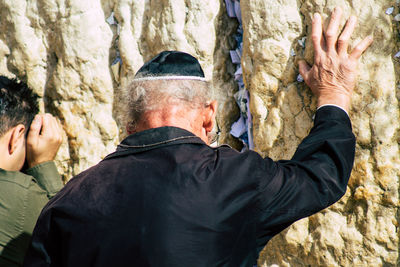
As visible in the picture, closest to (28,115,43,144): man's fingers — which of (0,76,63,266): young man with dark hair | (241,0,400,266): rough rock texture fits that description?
(0,76,63,266): young man with dark hair

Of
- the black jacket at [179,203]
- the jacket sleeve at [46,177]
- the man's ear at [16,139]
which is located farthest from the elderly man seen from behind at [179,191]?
the jacket sleeve at [46,177]

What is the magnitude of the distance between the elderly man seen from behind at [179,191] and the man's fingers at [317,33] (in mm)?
350

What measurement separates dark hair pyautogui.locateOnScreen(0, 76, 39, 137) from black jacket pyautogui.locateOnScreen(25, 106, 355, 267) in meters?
0.65

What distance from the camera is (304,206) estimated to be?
1522 millimetres

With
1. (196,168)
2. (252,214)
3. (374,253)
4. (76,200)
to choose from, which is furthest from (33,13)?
(374,253)

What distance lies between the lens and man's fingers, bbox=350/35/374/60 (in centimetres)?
182

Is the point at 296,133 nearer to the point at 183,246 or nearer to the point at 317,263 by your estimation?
the point at 317,263

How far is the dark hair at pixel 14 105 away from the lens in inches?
78.5

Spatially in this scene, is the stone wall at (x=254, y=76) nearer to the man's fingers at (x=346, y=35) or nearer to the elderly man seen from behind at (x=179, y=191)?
the man's fingers at (x=346, y=35)

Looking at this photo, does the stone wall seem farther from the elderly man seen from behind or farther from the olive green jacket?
the olive green jacket

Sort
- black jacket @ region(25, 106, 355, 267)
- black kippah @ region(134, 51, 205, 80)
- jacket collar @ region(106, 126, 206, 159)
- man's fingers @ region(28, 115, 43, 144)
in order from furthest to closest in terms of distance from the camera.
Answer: man's fingers @ region(28, 115, 43, 144), black kippah @ region(134, 51, 205, 80), jacket collar @ region(106, 126, 206, 159), black jacket @ region(25, 106, 355, 267)

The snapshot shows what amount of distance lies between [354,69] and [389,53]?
19cm

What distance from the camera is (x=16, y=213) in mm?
1870

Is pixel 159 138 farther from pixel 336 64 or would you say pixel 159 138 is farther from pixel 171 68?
pixel 336 64
